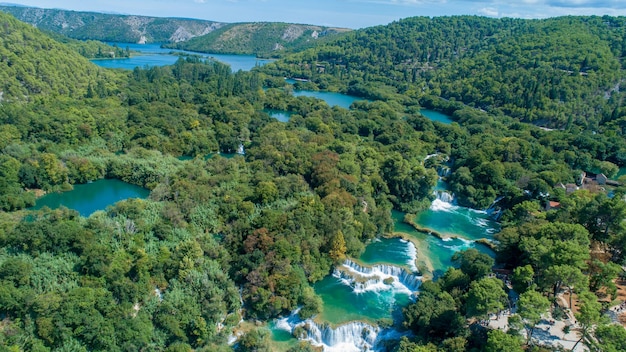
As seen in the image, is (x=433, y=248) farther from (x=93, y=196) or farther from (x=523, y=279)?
(x=93, y=196)

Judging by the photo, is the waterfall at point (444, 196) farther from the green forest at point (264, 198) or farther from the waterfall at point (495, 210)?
the waterfall at point (495, 210)

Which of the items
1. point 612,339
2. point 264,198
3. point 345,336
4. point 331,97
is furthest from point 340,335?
point 331,97

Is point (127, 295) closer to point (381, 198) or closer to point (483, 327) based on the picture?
point (483, 327)

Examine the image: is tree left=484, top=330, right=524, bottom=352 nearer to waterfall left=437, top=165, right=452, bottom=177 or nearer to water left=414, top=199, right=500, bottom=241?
water left=414, top=199, right=500, bottom=241

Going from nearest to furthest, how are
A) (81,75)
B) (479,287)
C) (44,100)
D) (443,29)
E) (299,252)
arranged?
(479,287), (299,252), (44,100), (81,75), (443,29)

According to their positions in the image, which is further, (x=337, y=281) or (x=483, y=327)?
(x=337, y=281)

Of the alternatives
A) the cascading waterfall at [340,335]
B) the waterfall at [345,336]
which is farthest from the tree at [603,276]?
the waterfall at [345,336]

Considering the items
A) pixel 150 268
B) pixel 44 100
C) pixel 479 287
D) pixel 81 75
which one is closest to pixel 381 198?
pixel 479 287
